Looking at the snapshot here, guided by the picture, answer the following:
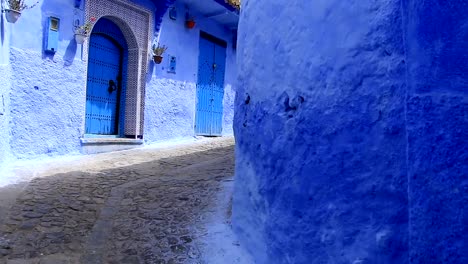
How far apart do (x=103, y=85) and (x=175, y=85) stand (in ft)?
5.47

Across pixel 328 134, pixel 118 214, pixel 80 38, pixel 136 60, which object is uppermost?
pixel 80 38

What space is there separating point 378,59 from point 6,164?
17.5 feet

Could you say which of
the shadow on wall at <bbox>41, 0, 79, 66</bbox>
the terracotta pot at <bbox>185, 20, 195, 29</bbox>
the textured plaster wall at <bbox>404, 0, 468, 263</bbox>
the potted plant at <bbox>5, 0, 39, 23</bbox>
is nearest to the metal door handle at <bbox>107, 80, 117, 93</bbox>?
the shadow on wall at <bbox>41, 0, 79, 66</bbox>

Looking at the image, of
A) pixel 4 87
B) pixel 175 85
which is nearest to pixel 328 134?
pixel 4 87

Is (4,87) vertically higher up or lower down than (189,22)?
lower down

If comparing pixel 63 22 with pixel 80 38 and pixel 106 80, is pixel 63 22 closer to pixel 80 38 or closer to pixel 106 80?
pixel 80 38

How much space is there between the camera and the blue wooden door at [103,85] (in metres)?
7.40

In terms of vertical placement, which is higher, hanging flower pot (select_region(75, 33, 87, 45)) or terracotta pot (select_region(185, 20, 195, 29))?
terracotta pot (select_region(185, 20, 195, 29))

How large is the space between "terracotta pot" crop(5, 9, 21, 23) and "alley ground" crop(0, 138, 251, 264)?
2058 millimetres

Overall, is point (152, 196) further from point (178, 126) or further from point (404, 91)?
point (178, 126)

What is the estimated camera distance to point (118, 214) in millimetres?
3963

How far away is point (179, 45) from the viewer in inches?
349

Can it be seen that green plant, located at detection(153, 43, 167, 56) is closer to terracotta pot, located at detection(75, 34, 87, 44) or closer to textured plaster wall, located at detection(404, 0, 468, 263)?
terracotta pot, located at detection(75, 34, 87, 44)

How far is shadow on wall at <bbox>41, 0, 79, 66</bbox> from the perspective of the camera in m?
6.27
